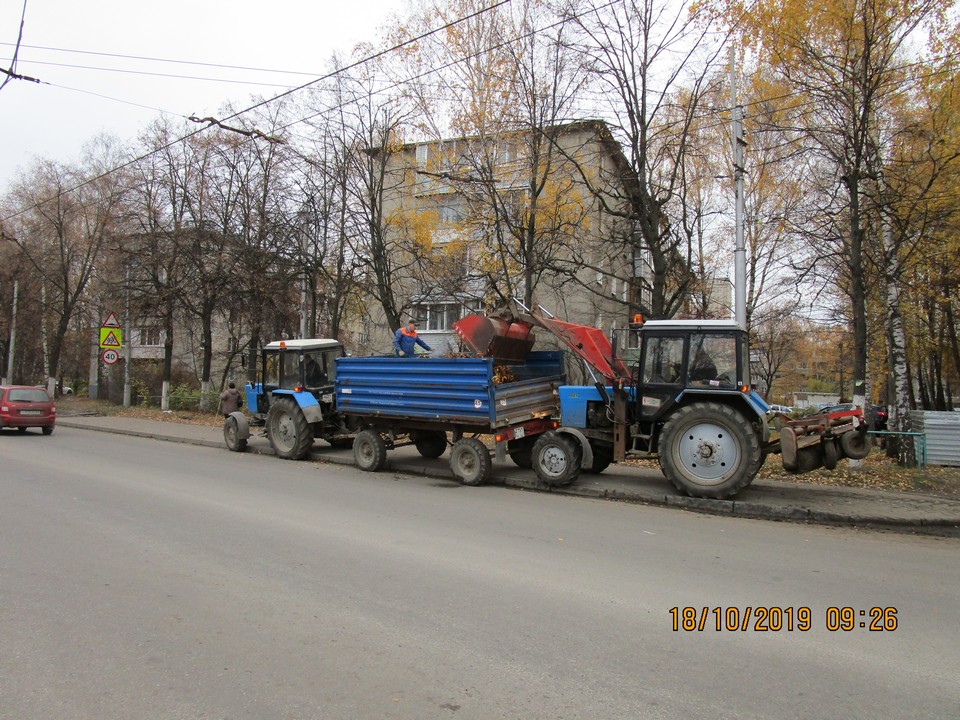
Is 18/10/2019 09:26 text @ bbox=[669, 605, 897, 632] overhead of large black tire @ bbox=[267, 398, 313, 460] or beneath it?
beneath

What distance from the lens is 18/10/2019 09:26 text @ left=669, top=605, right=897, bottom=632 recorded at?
4.69 meters

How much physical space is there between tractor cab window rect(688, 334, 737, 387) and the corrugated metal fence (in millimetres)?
5873

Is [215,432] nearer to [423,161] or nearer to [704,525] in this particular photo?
[423,161]

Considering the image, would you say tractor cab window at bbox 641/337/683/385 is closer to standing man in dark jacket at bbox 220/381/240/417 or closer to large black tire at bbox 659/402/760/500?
large black tire at bbox 659/402/760/500

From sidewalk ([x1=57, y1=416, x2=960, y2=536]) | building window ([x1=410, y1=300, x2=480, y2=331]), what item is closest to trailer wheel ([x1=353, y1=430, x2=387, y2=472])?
sidewalk ([x1=57, y1=416, x2=960, y2=536])

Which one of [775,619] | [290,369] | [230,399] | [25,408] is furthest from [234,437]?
[775,619]

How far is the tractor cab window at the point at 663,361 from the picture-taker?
32.5ft

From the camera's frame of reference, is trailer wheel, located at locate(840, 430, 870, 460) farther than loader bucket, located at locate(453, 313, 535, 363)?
No

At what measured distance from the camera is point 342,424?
1452 centimetres

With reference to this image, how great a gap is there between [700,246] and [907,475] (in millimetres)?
15479

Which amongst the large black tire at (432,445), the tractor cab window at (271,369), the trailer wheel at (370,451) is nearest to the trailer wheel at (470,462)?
the trailer wheel at (370,451)

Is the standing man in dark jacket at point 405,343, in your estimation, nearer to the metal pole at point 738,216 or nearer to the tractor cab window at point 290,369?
the tractor cab window at point 290,369

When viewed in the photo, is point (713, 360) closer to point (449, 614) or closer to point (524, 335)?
point (524, 335)

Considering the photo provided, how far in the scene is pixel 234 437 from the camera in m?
16.0
